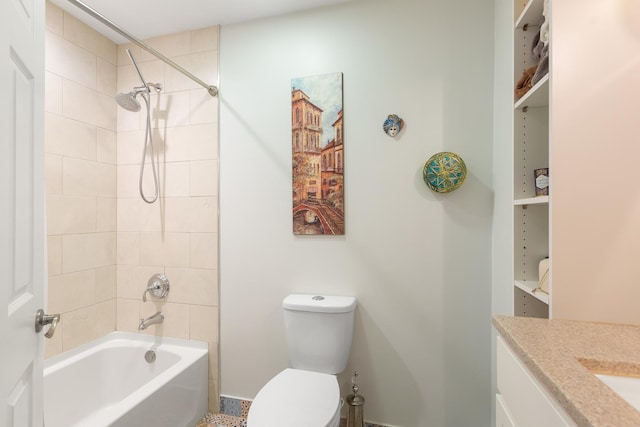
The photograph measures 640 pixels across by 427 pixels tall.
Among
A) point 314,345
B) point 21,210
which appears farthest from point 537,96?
point 21,210

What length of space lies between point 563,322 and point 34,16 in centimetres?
169

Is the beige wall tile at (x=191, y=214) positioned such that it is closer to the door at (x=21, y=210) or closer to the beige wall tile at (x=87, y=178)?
the beige wall tile at (x=87, y=178)

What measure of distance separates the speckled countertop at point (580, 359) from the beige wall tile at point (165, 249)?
173 centimetres

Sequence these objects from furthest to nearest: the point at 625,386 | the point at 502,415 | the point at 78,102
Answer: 1. the point at 78,102
2. the point at 502,415
3. the point at 625,386

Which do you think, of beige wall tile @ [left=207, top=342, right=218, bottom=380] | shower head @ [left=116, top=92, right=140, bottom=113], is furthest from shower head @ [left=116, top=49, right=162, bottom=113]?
beige wall tile @ [left=207, top=342, right=218, bottom=380]

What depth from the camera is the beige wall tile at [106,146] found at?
6.36 ft

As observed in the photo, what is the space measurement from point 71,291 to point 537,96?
248 cm

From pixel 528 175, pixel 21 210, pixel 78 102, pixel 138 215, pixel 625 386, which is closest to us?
pixel 625 386

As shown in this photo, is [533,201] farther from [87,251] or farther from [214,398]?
[87,251]

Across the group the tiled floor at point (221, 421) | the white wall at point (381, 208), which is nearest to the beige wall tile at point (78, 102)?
the white wall at point (381, 208)

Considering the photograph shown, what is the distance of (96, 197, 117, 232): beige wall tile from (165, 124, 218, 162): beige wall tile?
0.50 m

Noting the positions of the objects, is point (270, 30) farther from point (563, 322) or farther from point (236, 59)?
point (563, 322)

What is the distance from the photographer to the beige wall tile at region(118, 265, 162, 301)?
Answer: 6.55 ft

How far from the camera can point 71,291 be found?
5.83ft
